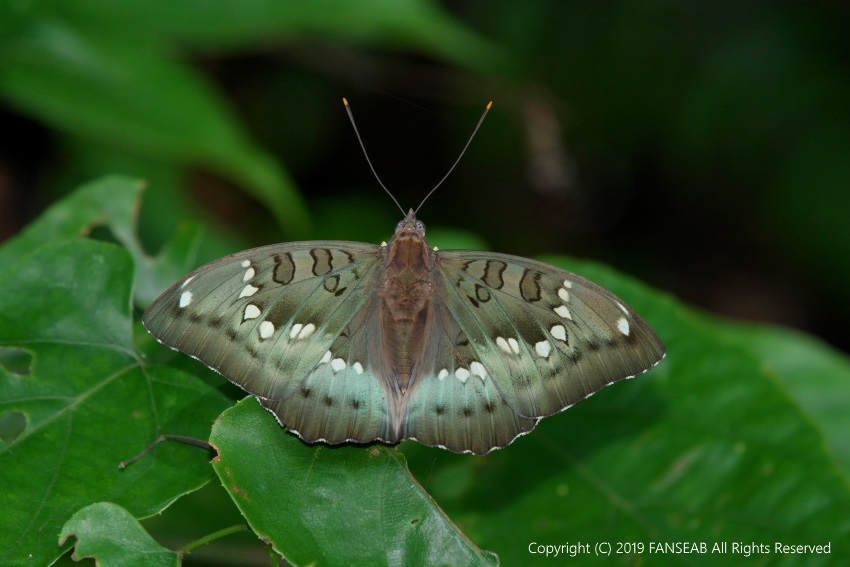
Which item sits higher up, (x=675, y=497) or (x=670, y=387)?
(x=670, y=387)

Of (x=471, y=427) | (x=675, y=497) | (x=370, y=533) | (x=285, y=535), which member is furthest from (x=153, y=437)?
(x=675, y=497)

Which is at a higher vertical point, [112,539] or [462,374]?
[462,374]

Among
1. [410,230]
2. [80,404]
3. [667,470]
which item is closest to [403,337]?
[410,230]

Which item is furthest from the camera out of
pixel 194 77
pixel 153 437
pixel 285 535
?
A: pixel 194 77

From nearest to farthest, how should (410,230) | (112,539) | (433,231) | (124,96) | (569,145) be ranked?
1. (112,539)
2. (410,230)
3. (433,231)
4. (124,96)
5. (569,145)

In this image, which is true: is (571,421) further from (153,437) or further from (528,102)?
(528,102)

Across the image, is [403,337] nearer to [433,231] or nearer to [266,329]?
[266,329]

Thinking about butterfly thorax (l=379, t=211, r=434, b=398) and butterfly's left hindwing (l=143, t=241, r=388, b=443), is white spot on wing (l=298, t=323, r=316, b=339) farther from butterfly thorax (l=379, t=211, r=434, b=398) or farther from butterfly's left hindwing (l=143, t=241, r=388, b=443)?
butterfly thorax (l=379, t=211, r=434, b=398)

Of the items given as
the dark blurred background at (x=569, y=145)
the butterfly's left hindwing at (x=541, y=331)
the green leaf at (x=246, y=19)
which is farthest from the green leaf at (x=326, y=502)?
the green leaf at (x=246, y=19)
